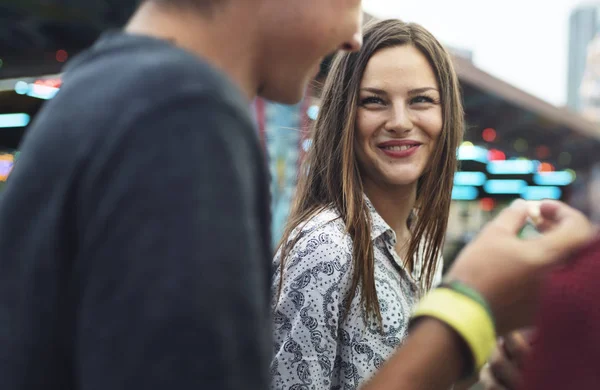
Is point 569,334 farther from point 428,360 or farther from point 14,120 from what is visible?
point 14,120

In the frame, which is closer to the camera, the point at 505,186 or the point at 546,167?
the point at 546,167

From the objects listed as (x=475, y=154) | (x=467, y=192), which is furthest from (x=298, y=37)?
(x=467, y=192)

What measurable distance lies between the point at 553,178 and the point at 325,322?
82.0 ft

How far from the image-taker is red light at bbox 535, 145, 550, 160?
2156 cm

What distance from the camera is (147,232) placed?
1.99 feet

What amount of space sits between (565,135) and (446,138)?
748 inches

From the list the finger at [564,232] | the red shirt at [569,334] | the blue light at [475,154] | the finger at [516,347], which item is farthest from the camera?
the blue light at [475,154]

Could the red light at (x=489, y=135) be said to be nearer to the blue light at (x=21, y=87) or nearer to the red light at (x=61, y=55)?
the red light at (x=61, y=55)

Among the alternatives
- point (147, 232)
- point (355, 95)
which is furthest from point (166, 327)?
point (355, 95)

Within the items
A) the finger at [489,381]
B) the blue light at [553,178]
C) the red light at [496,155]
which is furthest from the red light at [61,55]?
the blue light at [553,178]

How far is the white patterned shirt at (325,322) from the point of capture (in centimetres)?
155

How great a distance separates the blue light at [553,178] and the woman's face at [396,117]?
23.9 m

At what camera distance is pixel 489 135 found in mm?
18703

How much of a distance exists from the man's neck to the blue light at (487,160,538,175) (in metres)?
21.8
